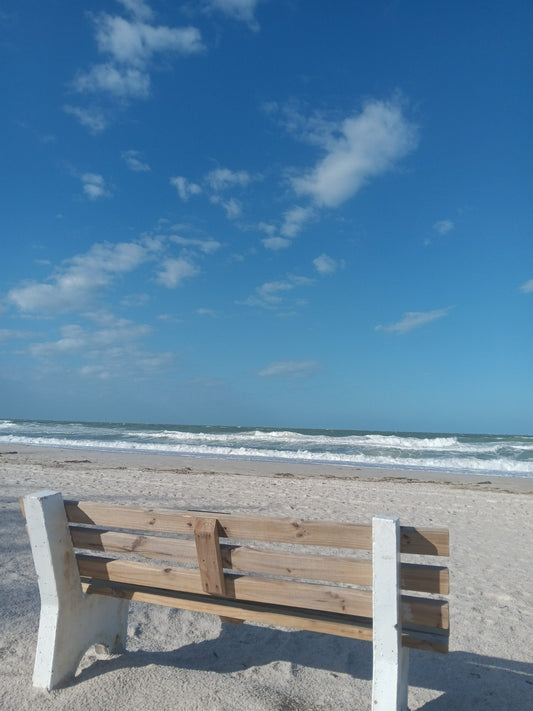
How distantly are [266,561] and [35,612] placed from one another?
7.07 feet

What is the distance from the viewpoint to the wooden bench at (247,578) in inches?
81.0

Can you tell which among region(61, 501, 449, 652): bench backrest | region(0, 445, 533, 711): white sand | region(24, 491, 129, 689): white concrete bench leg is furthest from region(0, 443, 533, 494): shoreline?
region(61, 501, 449, 652): bench backrest

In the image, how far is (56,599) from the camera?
8.36 ft

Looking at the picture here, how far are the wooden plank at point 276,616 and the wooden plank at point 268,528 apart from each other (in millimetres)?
409

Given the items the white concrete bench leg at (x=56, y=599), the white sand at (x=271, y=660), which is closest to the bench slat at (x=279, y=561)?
the white concrete bench leg at (x=56, y=599)

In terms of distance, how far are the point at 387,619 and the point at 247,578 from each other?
2.05 ft

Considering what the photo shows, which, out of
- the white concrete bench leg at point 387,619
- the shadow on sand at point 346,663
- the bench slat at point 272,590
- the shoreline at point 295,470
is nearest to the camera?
the white concrete bench leg at point 387,619

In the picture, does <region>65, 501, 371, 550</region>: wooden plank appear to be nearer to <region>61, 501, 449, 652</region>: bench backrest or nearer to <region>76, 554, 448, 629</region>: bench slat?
<region>61, 501, 449, 652</region>: bench backrest

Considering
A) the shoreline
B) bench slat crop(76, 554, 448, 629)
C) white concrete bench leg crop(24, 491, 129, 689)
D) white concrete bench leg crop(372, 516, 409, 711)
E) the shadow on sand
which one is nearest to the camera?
white concrete bench leg crop(372, 516, 409, 711)

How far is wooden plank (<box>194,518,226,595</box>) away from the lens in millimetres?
2201

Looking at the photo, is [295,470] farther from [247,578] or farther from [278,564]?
Answer: [278,564]

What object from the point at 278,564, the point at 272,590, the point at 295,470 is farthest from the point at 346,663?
the point at 295,470

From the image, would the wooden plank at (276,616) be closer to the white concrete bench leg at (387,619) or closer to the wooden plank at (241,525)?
the white concrete bench leg at (387,619)

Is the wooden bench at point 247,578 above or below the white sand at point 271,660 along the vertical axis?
above
